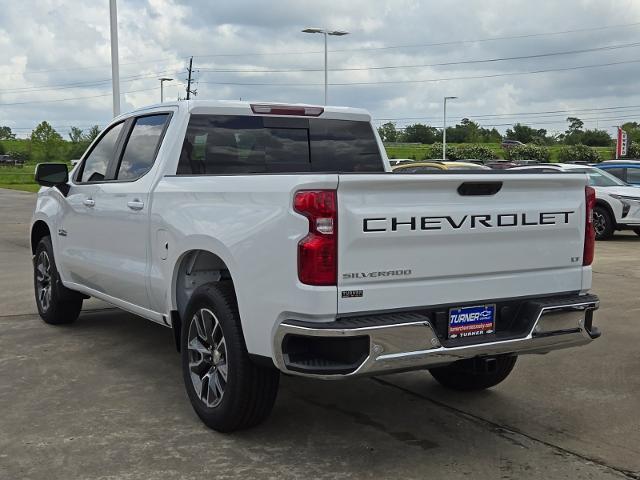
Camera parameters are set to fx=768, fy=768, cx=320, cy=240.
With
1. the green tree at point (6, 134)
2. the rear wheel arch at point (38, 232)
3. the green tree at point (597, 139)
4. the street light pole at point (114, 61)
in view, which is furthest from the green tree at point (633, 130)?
Answer: the green tree at point (6, 134)

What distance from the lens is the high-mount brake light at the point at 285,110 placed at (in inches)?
219

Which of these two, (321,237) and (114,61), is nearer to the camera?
(321,237)

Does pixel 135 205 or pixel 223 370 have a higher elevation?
pixel 135 205

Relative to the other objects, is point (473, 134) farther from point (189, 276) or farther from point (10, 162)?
point (189, 276)

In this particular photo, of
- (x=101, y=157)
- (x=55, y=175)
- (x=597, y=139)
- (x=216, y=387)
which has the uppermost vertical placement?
(x=597, y=139)

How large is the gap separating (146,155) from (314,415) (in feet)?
7.25

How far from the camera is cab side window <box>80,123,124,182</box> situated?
611cm

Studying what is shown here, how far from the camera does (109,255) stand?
18.8ft

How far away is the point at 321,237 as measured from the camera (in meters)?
3.59

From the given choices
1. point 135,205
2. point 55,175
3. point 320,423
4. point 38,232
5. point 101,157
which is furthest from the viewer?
point 38,232

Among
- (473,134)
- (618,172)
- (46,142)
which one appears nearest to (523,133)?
(473,134)

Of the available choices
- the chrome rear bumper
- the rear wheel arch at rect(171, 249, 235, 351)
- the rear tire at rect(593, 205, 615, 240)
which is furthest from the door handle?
the rear tire at rect(593, 205, 615, 240)

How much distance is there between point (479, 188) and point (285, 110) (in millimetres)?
2073

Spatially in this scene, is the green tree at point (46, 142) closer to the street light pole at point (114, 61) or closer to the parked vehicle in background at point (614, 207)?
the street light pole at point (114, 61)
